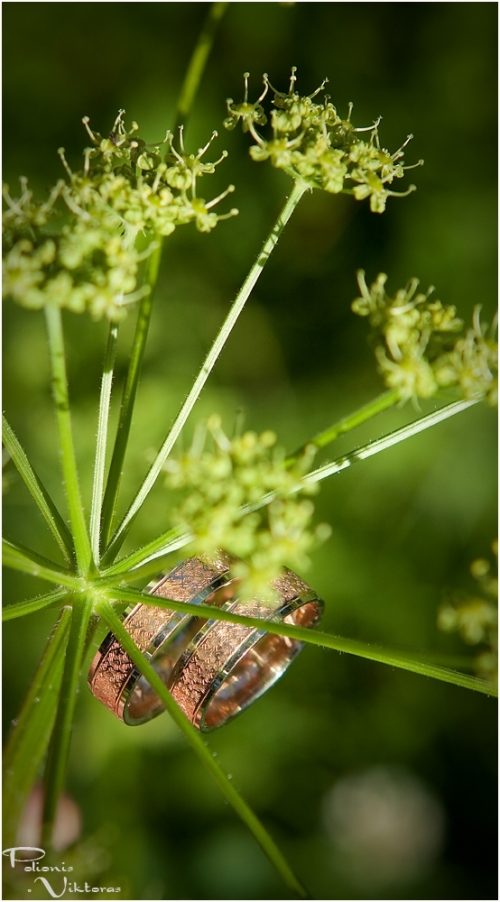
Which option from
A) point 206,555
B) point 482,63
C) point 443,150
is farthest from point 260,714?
point 482,63

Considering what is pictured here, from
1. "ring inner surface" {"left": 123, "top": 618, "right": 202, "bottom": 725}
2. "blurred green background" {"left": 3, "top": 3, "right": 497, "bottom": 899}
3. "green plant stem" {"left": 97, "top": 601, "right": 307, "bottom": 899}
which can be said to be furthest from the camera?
"blurred green background" {"left": 3, "top": 3, "right": 497, "bottom": 899}

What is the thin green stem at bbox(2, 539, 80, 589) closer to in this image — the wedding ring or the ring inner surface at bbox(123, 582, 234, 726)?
the wedding ring

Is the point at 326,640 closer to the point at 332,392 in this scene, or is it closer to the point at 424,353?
the point at 424,353

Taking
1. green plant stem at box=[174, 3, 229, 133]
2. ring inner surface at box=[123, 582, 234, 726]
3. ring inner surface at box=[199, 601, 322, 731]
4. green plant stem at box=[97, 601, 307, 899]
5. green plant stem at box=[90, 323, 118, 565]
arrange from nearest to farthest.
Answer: green plant stem at box=[97, 601, 307, 899], green plant stem at box=[174, 3, 229, 133], green plant stem at box=[90, 323, 118, 565], ring inner surface at box=[123, 582, 234, 726], ring inner surface at box=[199, 601, 322, 731]

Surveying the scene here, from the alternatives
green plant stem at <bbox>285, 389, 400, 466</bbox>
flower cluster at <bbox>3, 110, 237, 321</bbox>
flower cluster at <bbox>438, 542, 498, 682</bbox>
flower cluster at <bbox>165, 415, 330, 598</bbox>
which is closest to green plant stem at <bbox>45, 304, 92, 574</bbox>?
flower cluster at <bbox>3, 110, 237, 321</bbox>

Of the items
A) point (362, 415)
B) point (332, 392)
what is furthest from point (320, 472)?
point (332, 392)

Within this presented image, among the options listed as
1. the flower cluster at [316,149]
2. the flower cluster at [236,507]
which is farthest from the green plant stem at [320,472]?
the flower cluster at [316,149]
